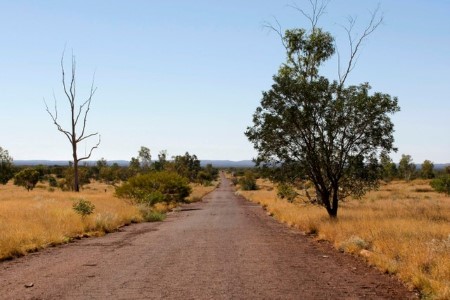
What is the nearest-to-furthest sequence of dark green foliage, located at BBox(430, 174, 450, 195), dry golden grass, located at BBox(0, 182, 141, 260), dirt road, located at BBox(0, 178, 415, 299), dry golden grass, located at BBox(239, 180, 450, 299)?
dirt road, located at BBox(0, 178, 415, 299) < dry golden grass, located at BBox(239, 180, 450, 299) < dry golden grass, located at BBox(0, 182, 141, 260) < dark green foliage, located at BBox(430, 174, 450, 195)

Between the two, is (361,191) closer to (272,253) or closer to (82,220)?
(272,253)

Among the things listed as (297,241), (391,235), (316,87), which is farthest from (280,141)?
(391,235)

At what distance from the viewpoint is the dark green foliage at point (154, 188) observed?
38928 mm

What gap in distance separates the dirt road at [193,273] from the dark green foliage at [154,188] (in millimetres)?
21637

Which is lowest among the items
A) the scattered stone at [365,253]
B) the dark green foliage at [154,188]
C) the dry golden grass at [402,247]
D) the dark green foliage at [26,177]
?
the scattered stone at [365,253]

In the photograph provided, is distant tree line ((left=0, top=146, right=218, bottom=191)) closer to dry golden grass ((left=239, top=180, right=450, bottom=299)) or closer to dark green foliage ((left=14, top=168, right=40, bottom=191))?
dark green foliage ((left=14, top=168, right=40, bottom=191))

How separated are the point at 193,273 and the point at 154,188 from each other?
34.8 meters

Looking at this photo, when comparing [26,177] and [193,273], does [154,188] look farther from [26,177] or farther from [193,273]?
[193,273]

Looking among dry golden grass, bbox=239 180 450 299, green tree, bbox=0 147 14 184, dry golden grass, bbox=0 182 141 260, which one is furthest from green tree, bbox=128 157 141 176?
dry golden grass, bbox=239 180 450 299

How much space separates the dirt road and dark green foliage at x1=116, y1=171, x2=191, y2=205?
21.6 m

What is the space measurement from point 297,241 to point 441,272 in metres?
8.24

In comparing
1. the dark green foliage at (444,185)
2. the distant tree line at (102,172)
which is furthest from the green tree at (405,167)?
the dark green foliage at (444,185)

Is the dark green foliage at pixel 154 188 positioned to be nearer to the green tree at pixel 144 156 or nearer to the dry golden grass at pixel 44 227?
the dry golden grass at pixel 44 227

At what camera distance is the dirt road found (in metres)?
8.35
